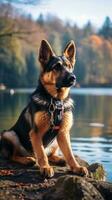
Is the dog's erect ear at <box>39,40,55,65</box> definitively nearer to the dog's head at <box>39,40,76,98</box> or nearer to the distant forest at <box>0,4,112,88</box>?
the dog's head at <box>39,40,76,98</box>

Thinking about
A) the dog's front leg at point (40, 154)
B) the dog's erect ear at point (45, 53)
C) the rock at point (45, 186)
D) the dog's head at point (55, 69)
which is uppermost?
the dog's erect ear at point (45, 53)

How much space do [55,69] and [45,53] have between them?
363 mm

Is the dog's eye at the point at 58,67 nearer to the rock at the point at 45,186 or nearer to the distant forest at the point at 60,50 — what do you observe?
the rock at the point at 45,186

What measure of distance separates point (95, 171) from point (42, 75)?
1.92m

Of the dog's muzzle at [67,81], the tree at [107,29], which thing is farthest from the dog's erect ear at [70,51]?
the tree at [107,29]

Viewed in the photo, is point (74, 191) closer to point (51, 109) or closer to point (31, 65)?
point (51, 109)

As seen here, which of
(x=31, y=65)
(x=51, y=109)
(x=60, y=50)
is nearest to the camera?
(x=51, y=109)

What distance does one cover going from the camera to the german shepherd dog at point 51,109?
866 cm

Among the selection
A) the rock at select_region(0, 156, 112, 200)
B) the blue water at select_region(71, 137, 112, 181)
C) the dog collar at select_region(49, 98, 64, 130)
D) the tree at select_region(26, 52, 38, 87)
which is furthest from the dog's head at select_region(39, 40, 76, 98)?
the tree at select_region(26, 52, 38, 87)

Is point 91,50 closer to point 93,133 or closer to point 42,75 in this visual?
point 93,133

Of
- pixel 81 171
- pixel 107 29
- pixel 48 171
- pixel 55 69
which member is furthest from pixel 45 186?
pixel 107 29

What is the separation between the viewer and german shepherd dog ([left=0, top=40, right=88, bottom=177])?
8664mm

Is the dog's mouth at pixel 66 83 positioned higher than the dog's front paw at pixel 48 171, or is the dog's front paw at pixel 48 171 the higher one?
the dog's mouth at pixel 66 83

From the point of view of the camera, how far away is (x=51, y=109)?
28.8ft
